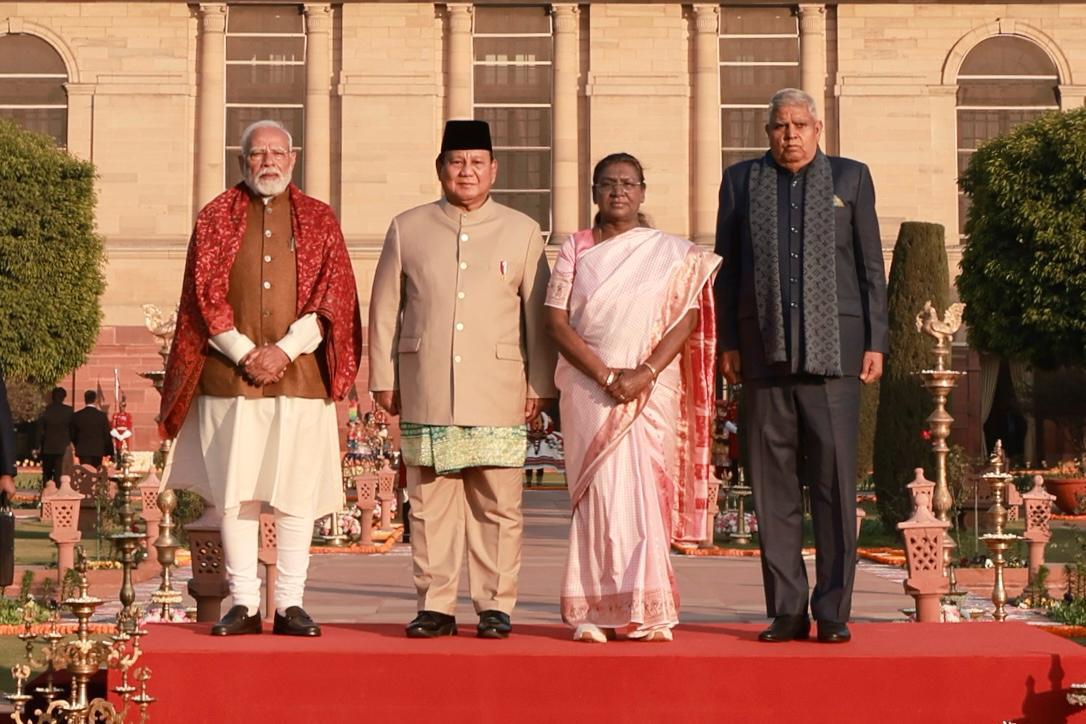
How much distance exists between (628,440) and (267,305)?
1.60 m

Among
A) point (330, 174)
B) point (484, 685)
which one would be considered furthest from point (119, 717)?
point (330, 174)

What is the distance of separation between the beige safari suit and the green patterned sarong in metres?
0.04

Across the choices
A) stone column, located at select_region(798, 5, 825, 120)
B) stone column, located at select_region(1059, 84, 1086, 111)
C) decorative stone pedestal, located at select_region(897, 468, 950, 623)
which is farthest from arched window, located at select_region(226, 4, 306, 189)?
decorative stone pedestal, located at select_region(897, 468, 950, 623)

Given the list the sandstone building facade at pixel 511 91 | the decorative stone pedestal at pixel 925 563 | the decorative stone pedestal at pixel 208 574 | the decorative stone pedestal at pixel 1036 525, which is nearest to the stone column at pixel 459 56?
the sandstone building facade at pixel 511 91

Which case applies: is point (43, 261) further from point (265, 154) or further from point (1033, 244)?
Answer: point (265, 154)

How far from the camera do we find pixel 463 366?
8.12m

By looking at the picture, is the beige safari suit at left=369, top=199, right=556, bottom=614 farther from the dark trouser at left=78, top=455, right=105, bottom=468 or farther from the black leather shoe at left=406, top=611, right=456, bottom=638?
the dark trouser at left=78, top=455, right=105, bottom=468

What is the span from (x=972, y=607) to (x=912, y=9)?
3025cm

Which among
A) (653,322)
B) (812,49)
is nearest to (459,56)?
(812,49)

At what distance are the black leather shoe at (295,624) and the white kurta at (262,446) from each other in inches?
16.1

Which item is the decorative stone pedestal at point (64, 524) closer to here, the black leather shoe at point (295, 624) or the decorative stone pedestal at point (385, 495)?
the decorative stone pedestal at point (385, 495)

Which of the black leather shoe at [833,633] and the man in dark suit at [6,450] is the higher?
the man in dark suit at [6,450]

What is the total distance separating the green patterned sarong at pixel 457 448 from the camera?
26.6 feet

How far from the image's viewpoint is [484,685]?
24.1 ft
